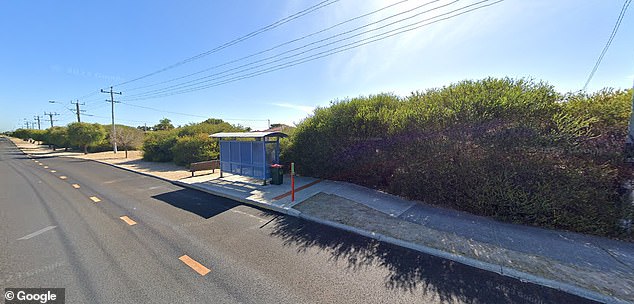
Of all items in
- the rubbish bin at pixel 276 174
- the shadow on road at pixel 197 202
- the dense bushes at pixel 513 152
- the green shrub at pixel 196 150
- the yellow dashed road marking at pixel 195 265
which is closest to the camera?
the yellow dashed road marking at pixel 195 265

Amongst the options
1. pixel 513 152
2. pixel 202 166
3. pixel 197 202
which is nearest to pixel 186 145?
pixel 202 166

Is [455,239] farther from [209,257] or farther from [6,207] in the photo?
[6,207]

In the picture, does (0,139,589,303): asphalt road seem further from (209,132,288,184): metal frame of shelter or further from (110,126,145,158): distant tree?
(110,126,145,158): distant tree

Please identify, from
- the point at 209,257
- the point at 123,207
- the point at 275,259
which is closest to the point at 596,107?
the point at 275,259

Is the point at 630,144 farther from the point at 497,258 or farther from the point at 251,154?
the point at 251,154

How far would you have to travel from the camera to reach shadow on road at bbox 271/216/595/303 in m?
2.69

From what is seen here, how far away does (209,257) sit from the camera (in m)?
3.50

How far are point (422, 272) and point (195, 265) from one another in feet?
10.9

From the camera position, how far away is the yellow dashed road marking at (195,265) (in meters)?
3.13

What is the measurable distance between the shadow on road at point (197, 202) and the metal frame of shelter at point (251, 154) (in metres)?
1.92

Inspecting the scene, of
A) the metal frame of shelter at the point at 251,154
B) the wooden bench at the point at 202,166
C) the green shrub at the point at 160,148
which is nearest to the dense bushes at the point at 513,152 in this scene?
the metal frame of shelter at the point at 251,154

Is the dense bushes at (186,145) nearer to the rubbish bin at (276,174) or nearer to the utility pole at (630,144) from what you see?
the rubbish bin at (276,174)

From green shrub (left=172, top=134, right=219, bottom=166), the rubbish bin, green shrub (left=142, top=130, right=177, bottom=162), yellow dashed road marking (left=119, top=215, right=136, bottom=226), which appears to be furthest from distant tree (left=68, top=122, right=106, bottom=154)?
the rubbish bin

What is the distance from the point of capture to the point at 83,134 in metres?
24.4
